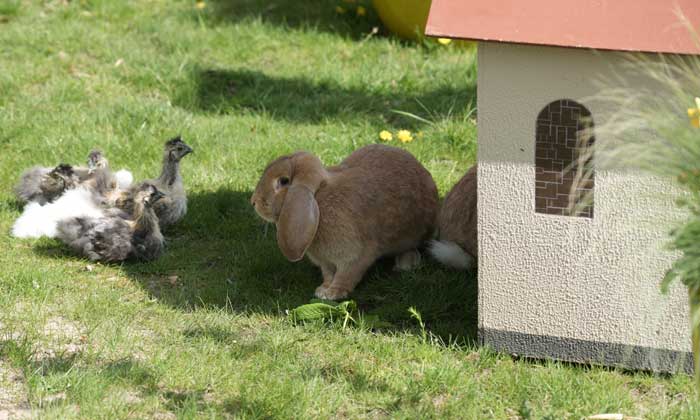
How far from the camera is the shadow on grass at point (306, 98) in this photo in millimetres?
7484

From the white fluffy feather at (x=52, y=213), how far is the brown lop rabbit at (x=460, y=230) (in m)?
1.96

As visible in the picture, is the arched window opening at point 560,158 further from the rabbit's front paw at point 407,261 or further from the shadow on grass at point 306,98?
the shadow on grass at point 306,98

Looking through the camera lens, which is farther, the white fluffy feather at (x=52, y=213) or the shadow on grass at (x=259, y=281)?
the white fluffy feather at (x=52, y=213)

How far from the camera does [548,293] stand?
4.47m

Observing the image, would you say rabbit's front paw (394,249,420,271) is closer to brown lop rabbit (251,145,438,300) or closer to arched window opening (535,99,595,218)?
brown lop rabbit (251,145,438,300)

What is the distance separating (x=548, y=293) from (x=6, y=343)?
7.70 feet

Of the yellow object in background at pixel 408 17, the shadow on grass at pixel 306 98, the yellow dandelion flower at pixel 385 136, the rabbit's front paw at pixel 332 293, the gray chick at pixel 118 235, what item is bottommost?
the rabbit's front paw at pixel 332 293

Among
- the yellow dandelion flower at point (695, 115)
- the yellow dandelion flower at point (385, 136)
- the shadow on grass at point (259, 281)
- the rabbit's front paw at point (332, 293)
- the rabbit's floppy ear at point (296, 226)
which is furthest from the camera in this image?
the yellow dandelion flower at point (385, 136)

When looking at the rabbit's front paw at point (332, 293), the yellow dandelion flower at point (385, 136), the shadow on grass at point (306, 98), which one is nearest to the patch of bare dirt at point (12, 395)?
the rabbit's front paw at point (332, 293)

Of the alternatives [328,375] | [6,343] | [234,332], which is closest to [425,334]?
[328,375]

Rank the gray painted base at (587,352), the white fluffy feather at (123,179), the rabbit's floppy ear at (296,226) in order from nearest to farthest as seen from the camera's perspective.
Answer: the gray painted base at (587,352), the rabbit's floppy ear at (296,226), the white fluffy feather at (123,179)

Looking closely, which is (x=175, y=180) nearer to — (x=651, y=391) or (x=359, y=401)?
(x=359, y=401)

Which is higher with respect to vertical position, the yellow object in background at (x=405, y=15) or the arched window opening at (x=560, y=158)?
the yellow object in background at (x=405, y=15)

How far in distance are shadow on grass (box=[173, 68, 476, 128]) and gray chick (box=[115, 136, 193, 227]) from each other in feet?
4.42
